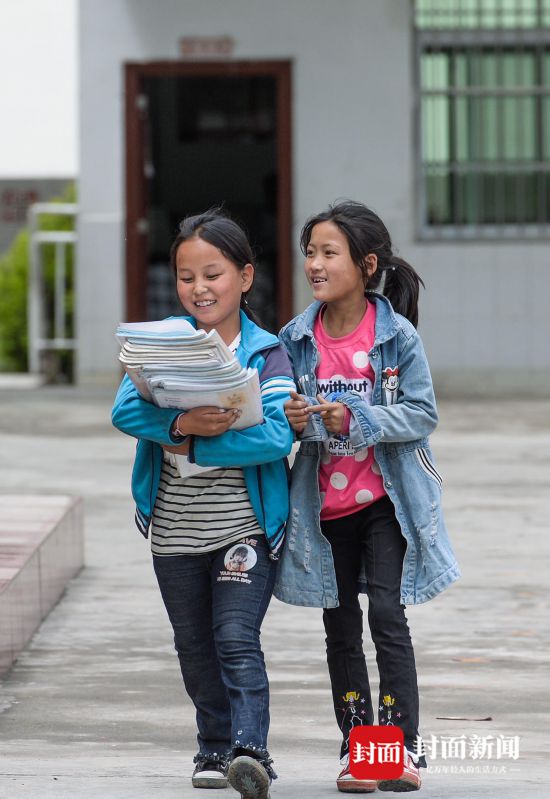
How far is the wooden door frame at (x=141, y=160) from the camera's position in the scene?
1473 centimetres

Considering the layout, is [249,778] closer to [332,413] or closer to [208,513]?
[208,513]

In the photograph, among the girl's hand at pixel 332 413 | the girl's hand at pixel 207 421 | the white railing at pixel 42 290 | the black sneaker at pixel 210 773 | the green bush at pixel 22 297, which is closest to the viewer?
the girl's hand at pixel 207 421

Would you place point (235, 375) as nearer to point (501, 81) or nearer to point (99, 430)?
point (99, 430)

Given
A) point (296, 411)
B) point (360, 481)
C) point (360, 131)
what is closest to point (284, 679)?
point (360, 481)

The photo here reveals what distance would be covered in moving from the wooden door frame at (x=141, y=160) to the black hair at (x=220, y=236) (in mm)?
10696

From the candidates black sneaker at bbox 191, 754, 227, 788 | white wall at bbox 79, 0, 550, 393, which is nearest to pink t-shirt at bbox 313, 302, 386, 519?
black sneaker at bbox 191, 754, 227, 788

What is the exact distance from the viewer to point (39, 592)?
6.38 meters

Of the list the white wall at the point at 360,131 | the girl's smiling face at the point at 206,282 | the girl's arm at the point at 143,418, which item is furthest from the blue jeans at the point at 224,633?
the white wall at the point at 360,131

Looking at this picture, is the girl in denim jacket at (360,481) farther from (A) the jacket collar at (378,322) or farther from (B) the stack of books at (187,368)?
(B) the stack of books at (187,368)

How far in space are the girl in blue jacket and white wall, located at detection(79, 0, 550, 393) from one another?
10.6m

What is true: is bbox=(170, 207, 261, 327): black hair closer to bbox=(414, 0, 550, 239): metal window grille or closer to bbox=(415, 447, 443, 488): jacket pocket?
bbox=(415, 447, 443, 488): jacket pocket

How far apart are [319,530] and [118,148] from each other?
11.1m

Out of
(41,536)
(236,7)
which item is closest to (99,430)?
(236,7)

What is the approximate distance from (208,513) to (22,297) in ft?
48.9
